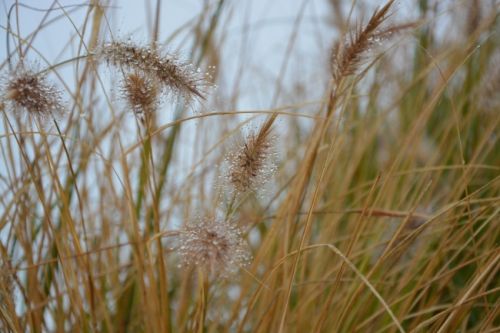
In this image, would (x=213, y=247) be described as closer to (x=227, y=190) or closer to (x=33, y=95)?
(x=227, y=190)

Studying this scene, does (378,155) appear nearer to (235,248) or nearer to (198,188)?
(198,188)

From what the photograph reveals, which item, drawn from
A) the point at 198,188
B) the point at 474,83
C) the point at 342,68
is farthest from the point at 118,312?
the point at 474,83

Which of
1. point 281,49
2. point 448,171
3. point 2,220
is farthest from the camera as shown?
point 281,49

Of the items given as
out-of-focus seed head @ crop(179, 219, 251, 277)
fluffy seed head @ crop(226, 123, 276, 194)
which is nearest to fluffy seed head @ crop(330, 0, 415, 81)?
fluffy seed head @ crop(226, 123, 276, 194)

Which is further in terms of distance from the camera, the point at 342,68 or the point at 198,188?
the point at 198,188

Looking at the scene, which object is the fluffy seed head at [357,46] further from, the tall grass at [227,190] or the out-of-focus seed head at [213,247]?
the out-of-focus seed head at [213,247]

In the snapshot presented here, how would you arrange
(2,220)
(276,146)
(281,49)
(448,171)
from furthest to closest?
(281,49)
(448,171)
(2,220)
(276,146)

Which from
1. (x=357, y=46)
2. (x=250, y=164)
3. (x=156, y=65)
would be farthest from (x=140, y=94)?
(x=357, y=46)

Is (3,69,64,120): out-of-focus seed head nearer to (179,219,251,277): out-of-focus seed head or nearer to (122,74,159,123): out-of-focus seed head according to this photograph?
(122,74,159,123): out-of-focus seed head
